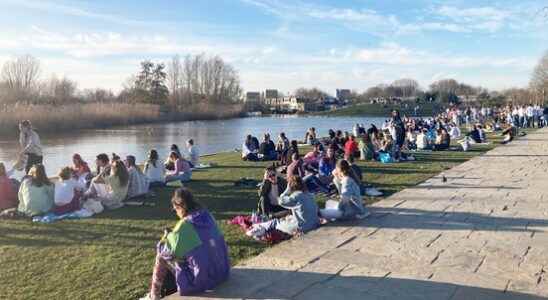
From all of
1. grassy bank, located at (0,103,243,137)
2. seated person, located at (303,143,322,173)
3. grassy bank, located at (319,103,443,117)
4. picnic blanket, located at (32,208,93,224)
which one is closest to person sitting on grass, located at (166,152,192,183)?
seated person, located at (303,143,322,173)

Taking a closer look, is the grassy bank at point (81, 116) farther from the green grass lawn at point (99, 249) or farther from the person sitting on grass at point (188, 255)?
the person sitting on grass at point (188, 255)

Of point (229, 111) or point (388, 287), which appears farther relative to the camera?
point (229, 111)

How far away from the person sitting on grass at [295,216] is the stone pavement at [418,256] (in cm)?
23

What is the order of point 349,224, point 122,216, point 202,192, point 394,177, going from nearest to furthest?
point 349,224 → point 122,216 → point 202,192 → point 394,177

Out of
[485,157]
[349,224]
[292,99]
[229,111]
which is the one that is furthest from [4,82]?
[292,99]

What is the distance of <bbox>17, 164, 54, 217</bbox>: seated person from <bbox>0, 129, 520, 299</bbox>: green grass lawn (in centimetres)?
29

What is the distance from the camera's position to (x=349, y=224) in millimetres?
7707

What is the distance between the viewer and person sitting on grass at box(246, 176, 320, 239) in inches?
277

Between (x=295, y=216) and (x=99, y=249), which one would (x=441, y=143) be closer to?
(x=295, y=216)

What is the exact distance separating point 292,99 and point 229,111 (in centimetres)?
7142

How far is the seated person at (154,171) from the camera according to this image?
1114 centimetres

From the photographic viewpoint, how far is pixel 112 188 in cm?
918

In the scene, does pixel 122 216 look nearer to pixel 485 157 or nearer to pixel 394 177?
pixel 394 177

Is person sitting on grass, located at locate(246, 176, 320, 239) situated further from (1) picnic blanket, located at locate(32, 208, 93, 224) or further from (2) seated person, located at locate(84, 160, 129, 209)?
(2) seated person, located at locate(84, 160, 129, 209)
